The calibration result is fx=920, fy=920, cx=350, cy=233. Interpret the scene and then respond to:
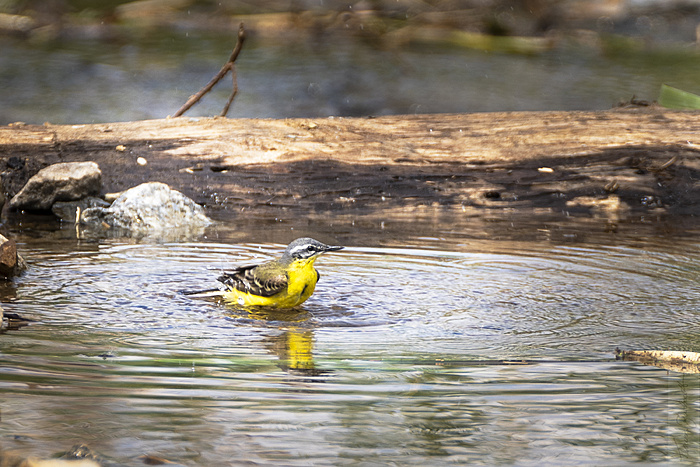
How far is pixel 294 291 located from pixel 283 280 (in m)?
0.08

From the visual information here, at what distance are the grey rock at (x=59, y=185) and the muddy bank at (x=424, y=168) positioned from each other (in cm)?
26

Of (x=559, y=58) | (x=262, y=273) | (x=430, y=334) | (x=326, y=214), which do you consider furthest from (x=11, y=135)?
(x=559, y=58)

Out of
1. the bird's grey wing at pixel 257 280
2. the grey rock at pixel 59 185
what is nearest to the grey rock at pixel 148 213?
the grey rock at pixel 59 185

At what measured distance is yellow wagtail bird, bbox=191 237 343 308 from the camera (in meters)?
4.52

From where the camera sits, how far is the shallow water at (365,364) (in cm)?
269

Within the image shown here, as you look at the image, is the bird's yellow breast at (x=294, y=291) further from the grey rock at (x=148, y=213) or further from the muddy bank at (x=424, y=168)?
the muddy bank at (x=424, y=168)

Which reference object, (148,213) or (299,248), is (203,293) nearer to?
(299,248)

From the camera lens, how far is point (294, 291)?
4523 millimetres

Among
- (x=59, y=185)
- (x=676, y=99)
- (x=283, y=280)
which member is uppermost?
(x=676, y=99)

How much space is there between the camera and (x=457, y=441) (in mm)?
2717

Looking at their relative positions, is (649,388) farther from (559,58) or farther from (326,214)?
(559,58)

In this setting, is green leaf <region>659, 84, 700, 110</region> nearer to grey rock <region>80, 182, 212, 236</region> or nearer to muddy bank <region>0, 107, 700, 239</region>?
muddy bank <region>0, 107, 700, 239</region>

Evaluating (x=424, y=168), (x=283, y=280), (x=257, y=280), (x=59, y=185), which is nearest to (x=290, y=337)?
(x=283, y=280)

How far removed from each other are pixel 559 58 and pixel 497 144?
9.74 metres
